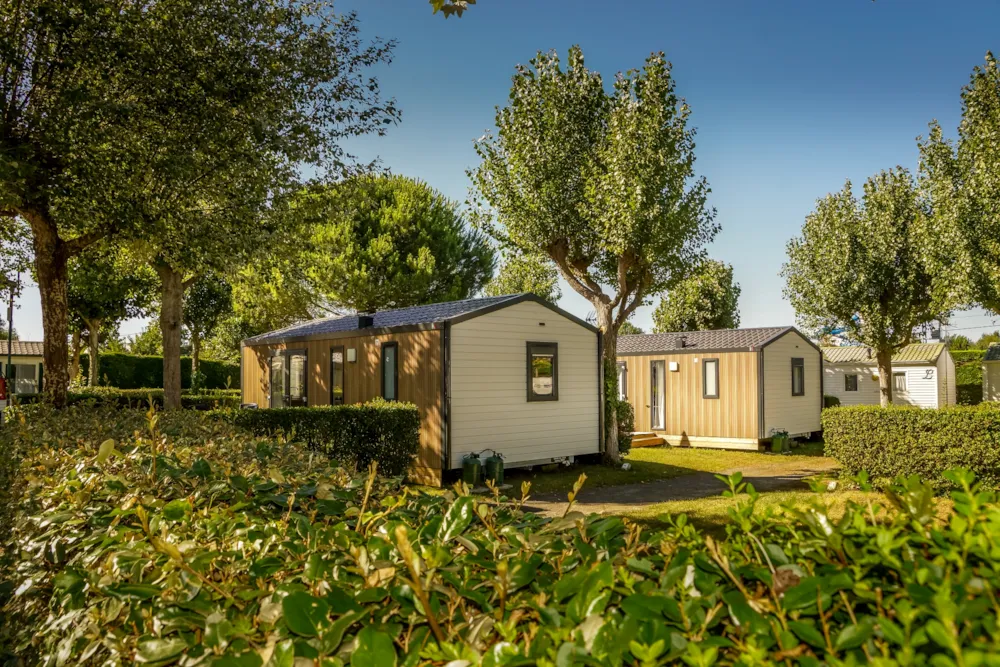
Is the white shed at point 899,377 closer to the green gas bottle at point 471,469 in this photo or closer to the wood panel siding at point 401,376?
the green gas bottle at point 471,469

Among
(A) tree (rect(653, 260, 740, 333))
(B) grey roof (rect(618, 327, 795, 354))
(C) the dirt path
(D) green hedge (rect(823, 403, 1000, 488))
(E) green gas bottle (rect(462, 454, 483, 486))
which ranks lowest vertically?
(C) the dirt path

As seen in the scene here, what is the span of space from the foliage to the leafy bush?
20830 millimetres

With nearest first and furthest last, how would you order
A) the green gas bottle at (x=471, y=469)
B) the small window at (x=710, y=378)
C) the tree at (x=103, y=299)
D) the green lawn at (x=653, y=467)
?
the green gas bottle at (x=471, y=469) < the green lawn at (x=653, y=467) < the small window at (x=710, y=378) < the tree at (x=103, y=299)

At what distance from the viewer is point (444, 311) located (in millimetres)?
14492

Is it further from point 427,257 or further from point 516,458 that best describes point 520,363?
point 427,257

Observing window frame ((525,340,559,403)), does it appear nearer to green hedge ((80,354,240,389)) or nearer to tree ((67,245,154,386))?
tree ((67,245,154,386))

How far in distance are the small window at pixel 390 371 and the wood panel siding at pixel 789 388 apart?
10553 millimetres

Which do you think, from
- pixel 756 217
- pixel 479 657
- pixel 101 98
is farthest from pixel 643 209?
pixel 479 657

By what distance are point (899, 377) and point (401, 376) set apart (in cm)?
2462

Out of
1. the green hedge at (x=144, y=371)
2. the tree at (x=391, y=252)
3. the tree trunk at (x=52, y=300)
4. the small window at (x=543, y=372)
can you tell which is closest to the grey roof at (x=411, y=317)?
the small window at (x=543, y=372)

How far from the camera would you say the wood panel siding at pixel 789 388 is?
19.3 metres

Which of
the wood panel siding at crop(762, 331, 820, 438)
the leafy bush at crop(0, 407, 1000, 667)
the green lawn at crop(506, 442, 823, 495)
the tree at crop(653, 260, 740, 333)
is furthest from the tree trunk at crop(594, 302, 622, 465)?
the tree at crop(653, 260, 740, 333)

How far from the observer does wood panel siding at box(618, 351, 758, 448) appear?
19.1 meters

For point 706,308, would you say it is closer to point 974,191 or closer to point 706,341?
point 706,341
